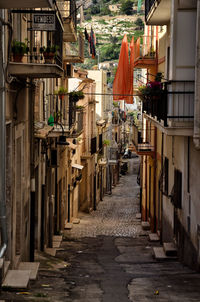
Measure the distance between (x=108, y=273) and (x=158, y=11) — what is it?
344 inches

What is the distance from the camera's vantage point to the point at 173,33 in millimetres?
14312

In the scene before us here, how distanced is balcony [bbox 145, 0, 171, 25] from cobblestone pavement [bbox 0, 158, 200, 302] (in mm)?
7741

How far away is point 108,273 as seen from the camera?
1448 cm

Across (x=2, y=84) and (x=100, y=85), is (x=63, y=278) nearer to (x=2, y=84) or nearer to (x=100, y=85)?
(x=2, y=84)

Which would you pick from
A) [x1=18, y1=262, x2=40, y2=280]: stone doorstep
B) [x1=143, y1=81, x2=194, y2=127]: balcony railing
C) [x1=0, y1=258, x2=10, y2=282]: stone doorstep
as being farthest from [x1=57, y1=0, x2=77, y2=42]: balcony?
[x1=0, y1=258, x2=10, y2=282]: stone doorstep

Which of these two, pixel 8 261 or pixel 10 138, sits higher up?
pixel 10 138

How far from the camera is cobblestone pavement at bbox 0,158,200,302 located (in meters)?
10.7

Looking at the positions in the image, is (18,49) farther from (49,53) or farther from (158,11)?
(158,11)

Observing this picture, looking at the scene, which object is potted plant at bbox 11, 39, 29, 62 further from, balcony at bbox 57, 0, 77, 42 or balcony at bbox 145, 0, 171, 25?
balcony at bbox 57, 0, 77, 42

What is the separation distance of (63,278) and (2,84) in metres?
5.13

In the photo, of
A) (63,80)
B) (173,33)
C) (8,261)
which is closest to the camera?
(8,261)

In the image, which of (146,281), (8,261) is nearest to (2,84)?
(8,261)

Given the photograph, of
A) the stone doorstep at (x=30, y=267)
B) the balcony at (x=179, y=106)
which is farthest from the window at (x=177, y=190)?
the stone doorstep at (x=30, y=267)

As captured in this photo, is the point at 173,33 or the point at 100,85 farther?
the point at 100,85
